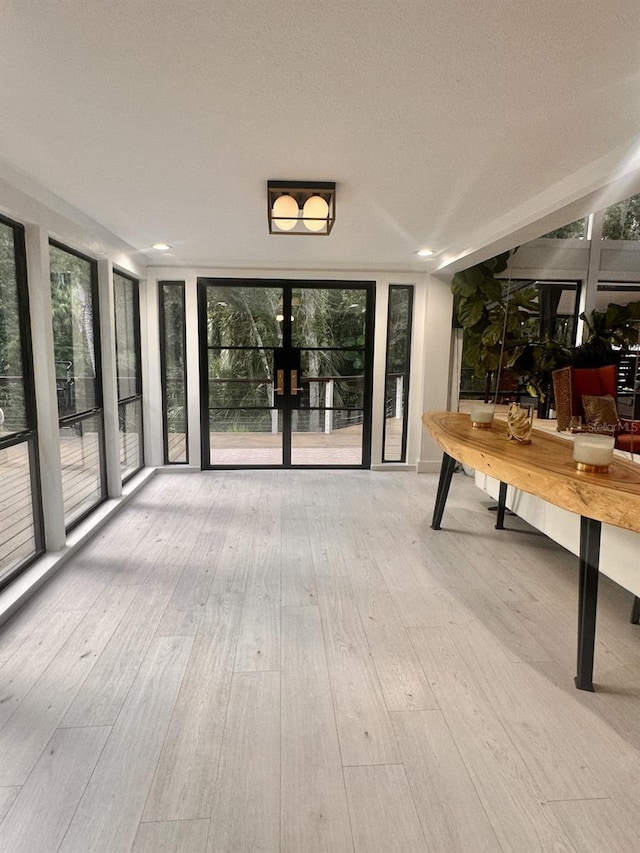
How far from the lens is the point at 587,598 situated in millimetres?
1933

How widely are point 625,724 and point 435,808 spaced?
0.87 meters

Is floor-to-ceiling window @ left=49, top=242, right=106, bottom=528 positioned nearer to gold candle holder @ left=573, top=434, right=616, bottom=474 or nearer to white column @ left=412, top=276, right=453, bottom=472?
gold candle holder @ left=573, top=434, right=616, bottom=474

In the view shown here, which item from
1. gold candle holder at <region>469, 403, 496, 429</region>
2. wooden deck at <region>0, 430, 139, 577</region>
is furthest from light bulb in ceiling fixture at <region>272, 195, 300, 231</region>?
wooden deck at <region>0, 430, 139, 577</region>

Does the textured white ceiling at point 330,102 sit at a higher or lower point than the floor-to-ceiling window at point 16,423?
higher

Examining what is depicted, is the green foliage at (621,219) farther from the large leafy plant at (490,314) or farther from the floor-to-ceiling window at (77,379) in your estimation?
the floor-to-ceiling window at (77,379)

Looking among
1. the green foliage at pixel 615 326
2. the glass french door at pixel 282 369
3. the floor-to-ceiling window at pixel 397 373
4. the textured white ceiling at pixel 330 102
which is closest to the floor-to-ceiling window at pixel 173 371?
the glass french door at pixel 282 369

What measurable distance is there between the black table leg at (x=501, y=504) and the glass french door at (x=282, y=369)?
6.72ft

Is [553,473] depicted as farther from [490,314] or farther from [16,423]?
[490,314]

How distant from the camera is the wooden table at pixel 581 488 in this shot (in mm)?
1726

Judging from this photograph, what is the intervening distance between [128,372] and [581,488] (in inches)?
166

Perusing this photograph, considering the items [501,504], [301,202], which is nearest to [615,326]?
[501,504]

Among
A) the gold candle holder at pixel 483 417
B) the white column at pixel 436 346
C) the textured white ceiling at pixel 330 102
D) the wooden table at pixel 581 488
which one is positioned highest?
the textured white ceiling at pixel 330 102

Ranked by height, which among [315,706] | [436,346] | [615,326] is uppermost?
[615,326]

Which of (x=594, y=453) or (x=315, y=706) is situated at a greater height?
(x=594, y=453)
